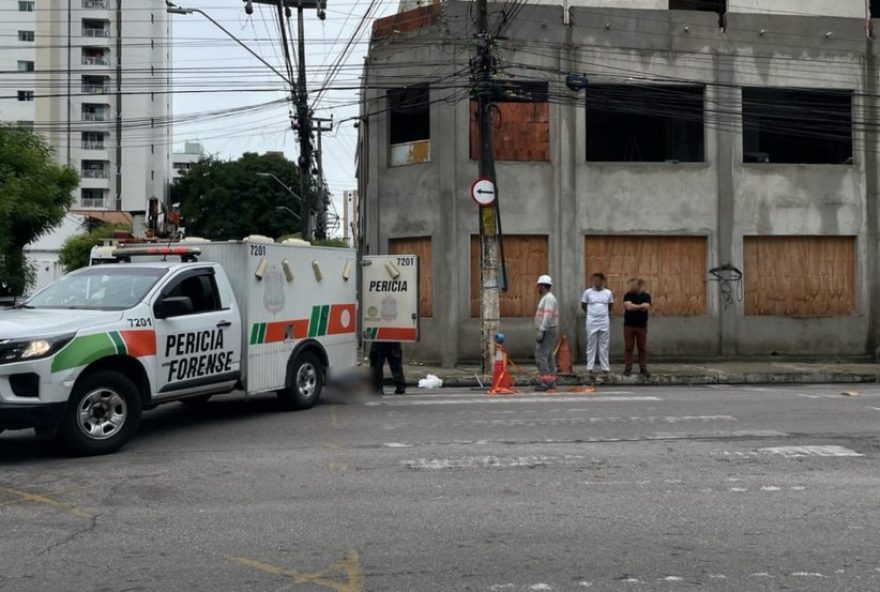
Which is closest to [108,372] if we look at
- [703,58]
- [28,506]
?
[28,506]

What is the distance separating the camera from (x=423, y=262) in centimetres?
1897

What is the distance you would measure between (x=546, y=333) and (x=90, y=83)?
2455 inches

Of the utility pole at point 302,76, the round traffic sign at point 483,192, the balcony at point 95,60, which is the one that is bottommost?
the round traffic sign at point 483,192

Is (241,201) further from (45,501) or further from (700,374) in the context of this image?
(45,501)

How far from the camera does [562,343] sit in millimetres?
15453

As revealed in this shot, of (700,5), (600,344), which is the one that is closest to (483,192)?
(600,344)

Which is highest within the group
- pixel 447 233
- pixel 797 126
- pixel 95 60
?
pixel 95 60

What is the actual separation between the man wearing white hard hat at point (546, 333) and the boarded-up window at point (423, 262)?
460cm

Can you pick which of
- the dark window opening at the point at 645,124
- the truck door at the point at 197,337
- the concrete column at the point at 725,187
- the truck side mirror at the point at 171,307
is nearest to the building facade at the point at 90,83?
the dark window opening at the point at 645,124

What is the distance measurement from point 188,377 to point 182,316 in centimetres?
66

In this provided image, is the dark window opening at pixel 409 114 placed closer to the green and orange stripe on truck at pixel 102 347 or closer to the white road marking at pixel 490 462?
the green and orange stripe on truck at pixel 102 347

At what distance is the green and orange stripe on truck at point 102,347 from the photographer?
7.96m

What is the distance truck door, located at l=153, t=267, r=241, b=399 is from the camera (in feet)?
30.2

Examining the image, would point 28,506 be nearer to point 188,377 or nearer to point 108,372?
point 108,372
